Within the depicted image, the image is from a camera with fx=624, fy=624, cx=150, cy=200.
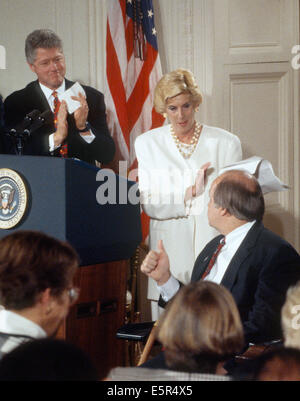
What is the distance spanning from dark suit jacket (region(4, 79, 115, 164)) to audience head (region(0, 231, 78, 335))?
2.11 meters

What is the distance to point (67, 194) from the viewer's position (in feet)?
8.45

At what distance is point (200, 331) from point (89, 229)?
125 cm

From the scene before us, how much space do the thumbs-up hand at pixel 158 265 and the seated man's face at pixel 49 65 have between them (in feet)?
6.24

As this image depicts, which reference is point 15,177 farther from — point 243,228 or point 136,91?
point 136,91

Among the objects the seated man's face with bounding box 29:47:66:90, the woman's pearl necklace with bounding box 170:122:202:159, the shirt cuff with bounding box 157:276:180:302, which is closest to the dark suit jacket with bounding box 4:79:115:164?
the seated man's face with bounding box 29:47:66:90

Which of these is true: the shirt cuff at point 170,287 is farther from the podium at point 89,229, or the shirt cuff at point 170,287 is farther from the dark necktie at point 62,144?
the dark necktie at point 62,144

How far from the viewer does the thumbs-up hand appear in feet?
8.32

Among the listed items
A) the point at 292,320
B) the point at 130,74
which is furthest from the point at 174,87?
the point at 292,320

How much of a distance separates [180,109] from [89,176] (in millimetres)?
1067

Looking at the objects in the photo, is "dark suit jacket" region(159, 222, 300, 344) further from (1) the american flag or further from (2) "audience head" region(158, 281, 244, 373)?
(1) the american flag
